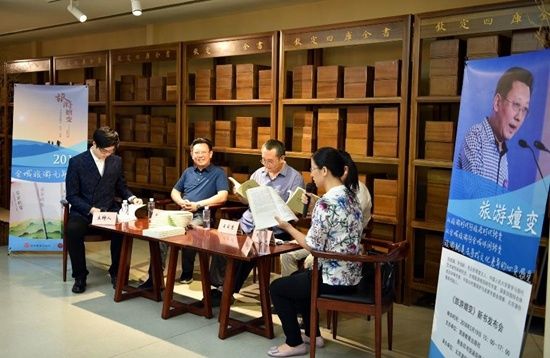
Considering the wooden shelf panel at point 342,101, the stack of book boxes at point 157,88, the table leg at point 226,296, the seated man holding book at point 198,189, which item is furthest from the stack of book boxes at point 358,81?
the stack of book boxes at point 157,88

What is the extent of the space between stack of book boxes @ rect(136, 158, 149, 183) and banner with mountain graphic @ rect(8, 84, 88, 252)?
0.93 metres

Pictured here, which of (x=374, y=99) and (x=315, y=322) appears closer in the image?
(x=315, y=322)

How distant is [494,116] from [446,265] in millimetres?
724

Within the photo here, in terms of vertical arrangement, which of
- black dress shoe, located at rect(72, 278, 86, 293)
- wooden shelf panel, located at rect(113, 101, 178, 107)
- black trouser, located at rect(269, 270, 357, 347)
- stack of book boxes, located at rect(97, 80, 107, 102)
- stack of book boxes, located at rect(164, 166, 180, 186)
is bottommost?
black dress shoe, located at rect(72, 278, 86, 293)

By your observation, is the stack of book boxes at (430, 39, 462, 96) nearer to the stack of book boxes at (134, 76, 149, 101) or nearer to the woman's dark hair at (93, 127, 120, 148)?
the woman's dark hair at (93, 127, 120, 148)

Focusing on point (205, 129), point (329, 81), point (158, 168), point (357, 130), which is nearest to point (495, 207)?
point (357, 130)

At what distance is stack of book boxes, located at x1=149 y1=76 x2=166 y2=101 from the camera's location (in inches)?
251

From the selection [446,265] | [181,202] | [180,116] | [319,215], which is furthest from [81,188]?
[446,265]

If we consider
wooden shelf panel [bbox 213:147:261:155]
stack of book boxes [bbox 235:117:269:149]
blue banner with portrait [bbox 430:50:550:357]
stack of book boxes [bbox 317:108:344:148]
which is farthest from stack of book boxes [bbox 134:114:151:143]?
blue banner with portrait [bbox 430:50:550:357]

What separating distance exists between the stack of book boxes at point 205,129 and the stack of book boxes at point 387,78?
6.43 ft

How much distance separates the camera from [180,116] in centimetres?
612

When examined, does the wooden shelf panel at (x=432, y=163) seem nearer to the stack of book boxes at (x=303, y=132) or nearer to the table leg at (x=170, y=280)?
the stack of book boxes at (x=303, y=132)

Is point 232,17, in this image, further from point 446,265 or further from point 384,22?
point 446,265

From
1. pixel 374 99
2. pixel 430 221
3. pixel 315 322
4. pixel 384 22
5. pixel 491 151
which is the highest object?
pixel 384 22
